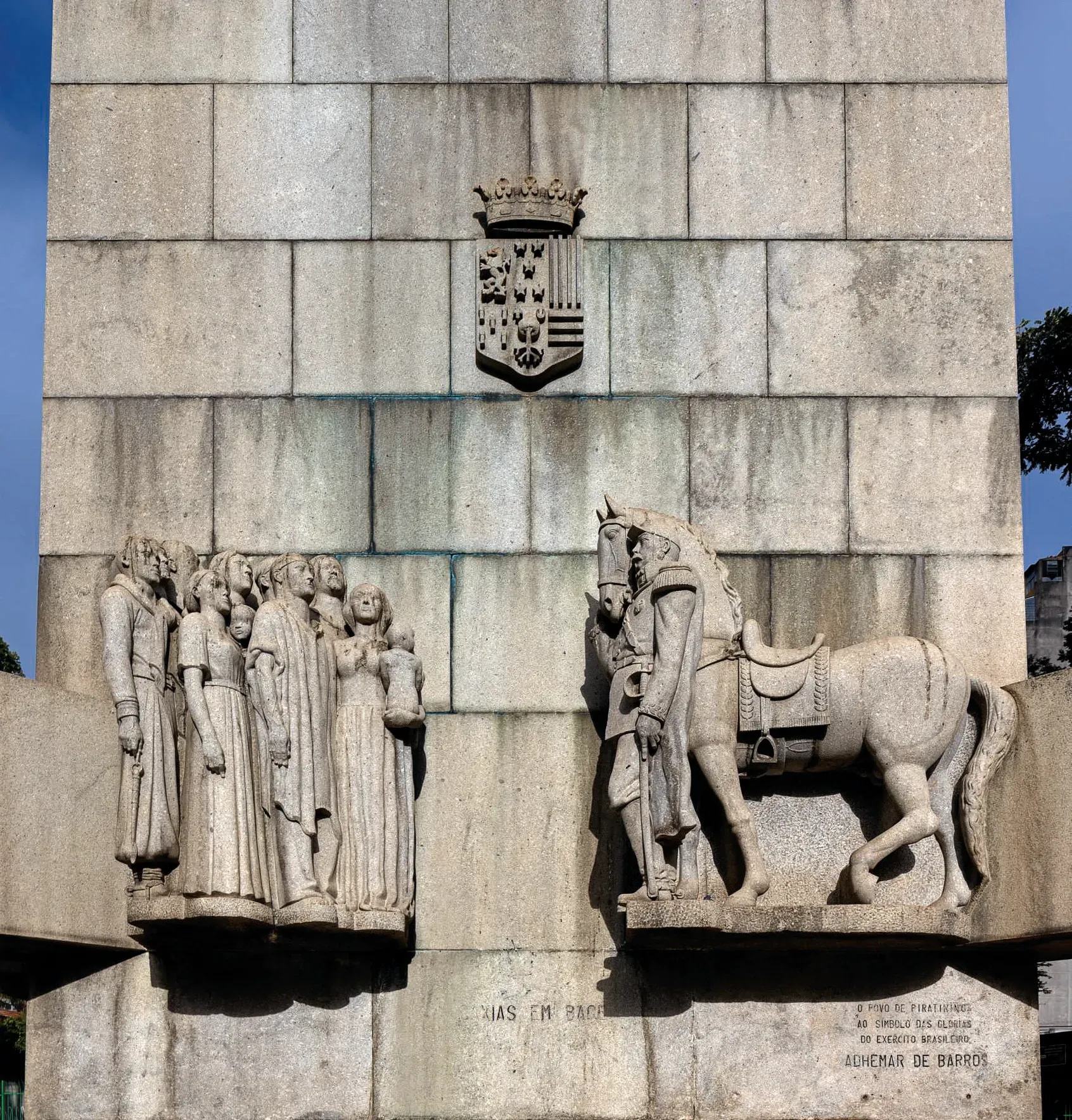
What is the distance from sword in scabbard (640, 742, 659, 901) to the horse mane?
0.94 metres

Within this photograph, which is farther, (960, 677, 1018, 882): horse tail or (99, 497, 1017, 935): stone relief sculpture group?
(960, 677, 1018, 882): horse tail

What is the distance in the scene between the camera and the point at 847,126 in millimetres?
15461

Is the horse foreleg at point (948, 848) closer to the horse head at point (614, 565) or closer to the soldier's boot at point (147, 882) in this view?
the horse head at point (614, 565)

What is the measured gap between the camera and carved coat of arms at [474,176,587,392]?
49.4 ft

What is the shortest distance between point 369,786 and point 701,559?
250 cm

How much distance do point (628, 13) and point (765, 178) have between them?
4.94ft

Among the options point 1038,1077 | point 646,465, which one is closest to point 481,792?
point 646,465

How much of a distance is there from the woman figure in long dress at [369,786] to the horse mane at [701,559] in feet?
5.94

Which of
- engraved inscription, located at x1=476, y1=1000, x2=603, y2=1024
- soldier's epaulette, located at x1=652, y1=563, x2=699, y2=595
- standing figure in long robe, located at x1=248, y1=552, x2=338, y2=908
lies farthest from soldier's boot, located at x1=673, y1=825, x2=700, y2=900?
standing figure in long robe, located at x1=248, y1=552, x2=338, y2=908

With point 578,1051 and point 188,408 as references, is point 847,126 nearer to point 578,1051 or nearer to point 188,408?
point 188,408

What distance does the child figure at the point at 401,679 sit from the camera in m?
13.9

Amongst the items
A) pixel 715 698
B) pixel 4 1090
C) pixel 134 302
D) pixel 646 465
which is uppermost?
pixel 134 302

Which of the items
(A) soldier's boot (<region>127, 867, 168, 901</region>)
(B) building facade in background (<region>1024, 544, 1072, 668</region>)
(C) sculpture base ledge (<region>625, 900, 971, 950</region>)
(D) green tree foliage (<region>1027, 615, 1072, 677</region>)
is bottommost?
(C) sculpture base ledge (<region>625, 900, 971, 950</region>)

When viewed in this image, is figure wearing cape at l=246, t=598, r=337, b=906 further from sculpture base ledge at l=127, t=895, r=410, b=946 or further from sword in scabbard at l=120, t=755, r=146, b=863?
sword in scabbard at l=120, t=755, r=146, b=863
